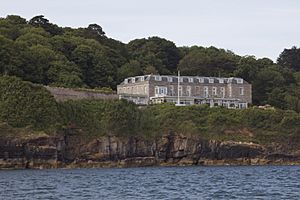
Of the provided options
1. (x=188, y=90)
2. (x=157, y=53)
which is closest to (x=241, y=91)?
(x=188, y=90)

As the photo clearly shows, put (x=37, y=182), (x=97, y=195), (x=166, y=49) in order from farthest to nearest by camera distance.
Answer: (x=166, y=49)
(x=37, y=182)
(x=97, y=195)

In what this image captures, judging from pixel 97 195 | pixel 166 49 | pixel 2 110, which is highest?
pixel 166 49

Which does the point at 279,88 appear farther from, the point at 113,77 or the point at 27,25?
the point at 27,25

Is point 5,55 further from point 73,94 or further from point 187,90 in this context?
point 187,90

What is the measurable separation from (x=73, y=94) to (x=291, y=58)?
252 feet

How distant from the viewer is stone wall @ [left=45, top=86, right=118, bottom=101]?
9325 centimetres

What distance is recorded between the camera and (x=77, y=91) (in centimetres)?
9700

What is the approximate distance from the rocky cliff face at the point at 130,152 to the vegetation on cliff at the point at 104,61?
1890 cm

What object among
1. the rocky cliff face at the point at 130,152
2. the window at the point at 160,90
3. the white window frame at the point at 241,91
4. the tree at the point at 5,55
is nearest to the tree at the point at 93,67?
the window at the point at 160,90

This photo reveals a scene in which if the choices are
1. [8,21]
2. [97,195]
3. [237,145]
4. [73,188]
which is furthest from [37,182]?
[8,21]

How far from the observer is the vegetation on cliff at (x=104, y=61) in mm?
104688

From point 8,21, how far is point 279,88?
4858 centimetres

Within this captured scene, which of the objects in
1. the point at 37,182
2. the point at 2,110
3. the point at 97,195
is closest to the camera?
the point at 97,195

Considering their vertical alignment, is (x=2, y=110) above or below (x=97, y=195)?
above
